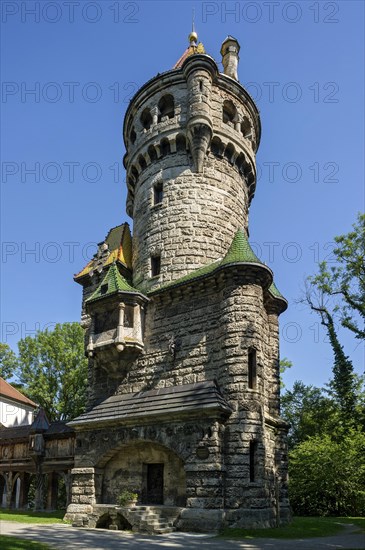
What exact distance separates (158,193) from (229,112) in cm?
538

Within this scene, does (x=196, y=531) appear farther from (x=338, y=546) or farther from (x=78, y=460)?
(x=78, y=460)

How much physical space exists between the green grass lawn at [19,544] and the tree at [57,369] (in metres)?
23.3

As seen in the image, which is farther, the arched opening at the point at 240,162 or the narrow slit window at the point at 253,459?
the arched opening at the point at 240,162

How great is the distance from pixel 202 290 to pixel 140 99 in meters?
11.4

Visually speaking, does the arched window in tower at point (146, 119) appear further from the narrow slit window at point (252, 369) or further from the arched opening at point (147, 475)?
the arched opening at point (147, 475)

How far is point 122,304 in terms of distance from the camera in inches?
740

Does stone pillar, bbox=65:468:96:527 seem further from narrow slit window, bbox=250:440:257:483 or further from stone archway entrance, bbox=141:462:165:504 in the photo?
narrow slit window, bbox=250:440:257:483

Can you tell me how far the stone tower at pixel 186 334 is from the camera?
1473 cm

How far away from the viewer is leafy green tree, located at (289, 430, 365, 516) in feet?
72.6

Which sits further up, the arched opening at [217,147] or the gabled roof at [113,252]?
the arched opening at [217,147]

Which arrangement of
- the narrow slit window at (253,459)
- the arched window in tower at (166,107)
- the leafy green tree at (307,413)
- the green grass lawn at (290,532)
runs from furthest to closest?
1. the leafy green tree at (307,413)
2. the arched window in tower at (166,107)
3. the narrow slit window at (253,459)
4. the green grass lawn at (290,532)

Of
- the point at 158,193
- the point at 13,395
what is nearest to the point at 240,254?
the point at 158,193

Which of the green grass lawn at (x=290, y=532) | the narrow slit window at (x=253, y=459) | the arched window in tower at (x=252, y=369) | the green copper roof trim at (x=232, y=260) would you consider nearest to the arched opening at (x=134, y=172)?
the green copper roof trim at (x=232, y=260)

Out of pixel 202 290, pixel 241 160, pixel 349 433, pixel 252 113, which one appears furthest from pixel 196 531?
pixel 252 113
